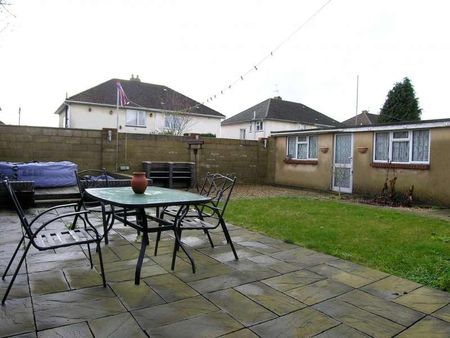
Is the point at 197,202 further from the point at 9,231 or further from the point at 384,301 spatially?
the point at 9,231

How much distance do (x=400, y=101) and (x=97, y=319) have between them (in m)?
23.7

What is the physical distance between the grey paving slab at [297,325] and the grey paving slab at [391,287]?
2.41 ft

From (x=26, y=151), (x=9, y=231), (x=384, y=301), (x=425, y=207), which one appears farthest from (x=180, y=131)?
(x=384, y=301)

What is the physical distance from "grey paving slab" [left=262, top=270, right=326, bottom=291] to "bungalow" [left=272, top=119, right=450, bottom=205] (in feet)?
23.0

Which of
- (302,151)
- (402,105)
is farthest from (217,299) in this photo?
(402,105)

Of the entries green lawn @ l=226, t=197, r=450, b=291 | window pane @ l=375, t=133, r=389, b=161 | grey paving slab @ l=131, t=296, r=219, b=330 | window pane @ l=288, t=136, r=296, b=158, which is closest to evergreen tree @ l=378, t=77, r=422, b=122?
window pane @ l=288, t=136, r=296, b=158

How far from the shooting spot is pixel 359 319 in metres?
2.39

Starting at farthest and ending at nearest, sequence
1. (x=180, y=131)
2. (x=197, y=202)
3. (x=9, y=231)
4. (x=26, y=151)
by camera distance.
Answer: (x=180, y=131), (x=26, y=151), (x=9, y=231), (x=197, y=202)

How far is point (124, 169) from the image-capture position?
36.0ft

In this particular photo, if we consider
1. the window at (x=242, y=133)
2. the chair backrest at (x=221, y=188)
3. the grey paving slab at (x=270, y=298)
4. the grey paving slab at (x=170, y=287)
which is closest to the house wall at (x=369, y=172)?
the chair backrest at (x=221, y=188)

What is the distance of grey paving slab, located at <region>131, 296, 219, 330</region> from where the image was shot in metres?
2.26

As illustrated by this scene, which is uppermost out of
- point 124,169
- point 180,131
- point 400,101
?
point 400,101

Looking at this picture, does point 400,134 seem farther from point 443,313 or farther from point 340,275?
point 443,313

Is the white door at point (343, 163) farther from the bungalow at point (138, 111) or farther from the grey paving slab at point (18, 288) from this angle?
the bungalow at point (138, 111)
